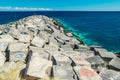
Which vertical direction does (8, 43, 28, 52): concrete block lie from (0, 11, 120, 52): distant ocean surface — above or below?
above

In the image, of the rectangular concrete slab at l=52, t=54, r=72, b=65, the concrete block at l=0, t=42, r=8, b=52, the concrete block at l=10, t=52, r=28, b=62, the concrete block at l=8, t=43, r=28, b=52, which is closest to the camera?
the rectangular concrete slab at l=52, t=54, r=72, b=65

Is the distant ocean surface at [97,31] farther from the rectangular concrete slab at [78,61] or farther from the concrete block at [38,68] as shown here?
the concrete block at [38,68]

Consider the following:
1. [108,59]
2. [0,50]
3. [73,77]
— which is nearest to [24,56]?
[0,50]

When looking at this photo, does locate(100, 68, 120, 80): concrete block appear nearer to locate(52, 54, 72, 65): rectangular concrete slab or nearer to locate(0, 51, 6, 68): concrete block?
locate(52, 54, 72, 65): rectangular concrete slab

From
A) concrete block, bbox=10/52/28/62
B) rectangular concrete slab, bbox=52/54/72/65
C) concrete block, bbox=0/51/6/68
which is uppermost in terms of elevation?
rectangular concrete slab, bbox=52/54/72/65

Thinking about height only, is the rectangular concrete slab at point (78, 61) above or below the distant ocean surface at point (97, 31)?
above

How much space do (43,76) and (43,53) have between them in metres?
1.90

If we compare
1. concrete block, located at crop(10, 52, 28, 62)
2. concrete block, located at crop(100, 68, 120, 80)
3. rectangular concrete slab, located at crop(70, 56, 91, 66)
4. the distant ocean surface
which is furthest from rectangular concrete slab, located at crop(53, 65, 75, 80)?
the distant ocean surface

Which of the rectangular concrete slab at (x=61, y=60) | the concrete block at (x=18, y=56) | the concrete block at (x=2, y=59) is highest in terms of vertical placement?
the rectangular concrete slab at (x=61, y=60)

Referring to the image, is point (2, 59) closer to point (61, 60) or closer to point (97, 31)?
point (61, 60)

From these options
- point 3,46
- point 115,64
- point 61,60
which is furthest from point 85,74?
point 3,46

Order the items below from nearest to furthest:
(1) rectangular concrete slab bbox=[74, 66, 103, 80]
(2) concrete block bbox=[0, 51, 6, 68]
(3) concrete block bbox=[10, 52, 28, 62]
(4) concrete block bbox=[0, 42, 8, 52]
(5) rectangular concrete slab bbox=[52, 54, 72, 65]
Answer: (1) rectangular concrete slab bbox=[74, 66, 103, 80] → (5) rectangular concrete slab bbox=[52, 54, 72, 65] → (2) concrete block bbox=[0, 51, 6, 68] → (3) concrete block bbox=[10, 52, 28, 62] → (4) concrete block bbox=[0, 42, 8, 52]

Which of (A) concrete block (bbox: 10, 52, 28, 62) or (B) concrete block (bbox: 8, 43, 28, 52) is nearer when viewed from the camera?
(A) concrete block (bbox: 10, 52, 28, 62)

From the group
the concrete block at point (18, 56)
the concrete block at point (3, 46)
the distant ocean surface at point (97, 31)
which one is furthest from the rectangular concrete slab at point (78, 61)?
the distant ocean surface at point (97, 31)
